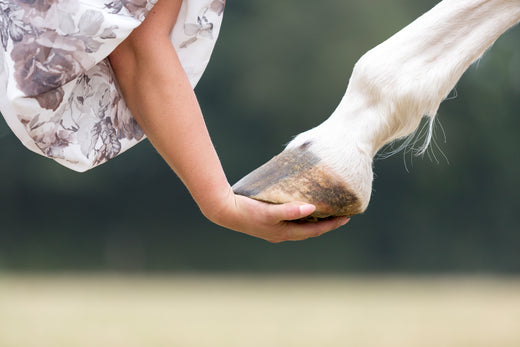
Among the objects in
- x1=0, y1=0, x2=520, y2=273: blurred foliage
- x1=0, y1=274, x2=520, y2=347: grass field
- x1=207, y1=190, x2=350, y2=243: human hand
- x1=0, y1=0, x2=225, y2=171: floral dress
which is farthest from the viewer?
x1=0, y1=0, x2=520, y2=273: blurred foliage

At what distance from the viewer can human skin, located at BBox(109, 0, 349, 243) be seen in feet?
3.77

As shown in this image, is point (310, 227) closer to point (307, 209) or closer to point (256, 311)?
point (307, 209)

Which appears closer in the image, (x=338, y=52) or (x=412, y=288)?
(x=412, y=288)

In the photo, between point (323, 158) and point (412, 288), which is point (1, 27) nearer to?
point (323, 158)

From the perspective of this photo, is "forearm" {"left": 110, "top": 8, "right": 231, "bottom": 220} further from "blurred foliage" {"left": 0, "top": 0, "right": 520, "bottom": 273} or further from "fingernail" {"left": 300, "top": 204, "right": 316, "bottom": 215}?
"blurred foliage" {"left": 0, "top": 0, "right": 520, "bottom": 273}

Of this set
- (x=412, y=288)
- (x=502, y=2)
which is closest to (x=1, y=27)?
(x=502, y=2)

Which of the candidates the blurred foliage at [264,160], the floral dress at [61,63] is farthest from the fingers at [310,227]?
the blurred foliage at [264,160]

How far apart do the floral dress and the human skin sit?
0.16 ft

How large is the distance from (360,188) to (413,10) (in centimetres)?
1301

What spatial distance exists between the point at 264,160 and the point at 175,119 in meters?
12.7

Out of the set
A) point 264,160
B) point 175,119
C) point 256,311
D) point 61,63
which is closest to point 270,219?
point 175,119

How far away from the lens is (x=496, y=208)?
45.7 feet

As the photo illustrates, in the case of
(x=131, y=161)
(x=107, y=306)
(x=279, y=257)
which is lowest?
(x=279, y=257)

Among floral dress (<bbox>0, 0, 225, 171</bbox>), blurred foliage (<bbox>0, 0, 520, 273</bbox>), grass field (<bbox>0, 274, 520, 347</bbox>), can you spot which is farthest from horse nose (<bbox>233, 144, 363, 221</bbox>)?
blurred foliage (<bbox>0, 0, 520, 273</bbox>)
